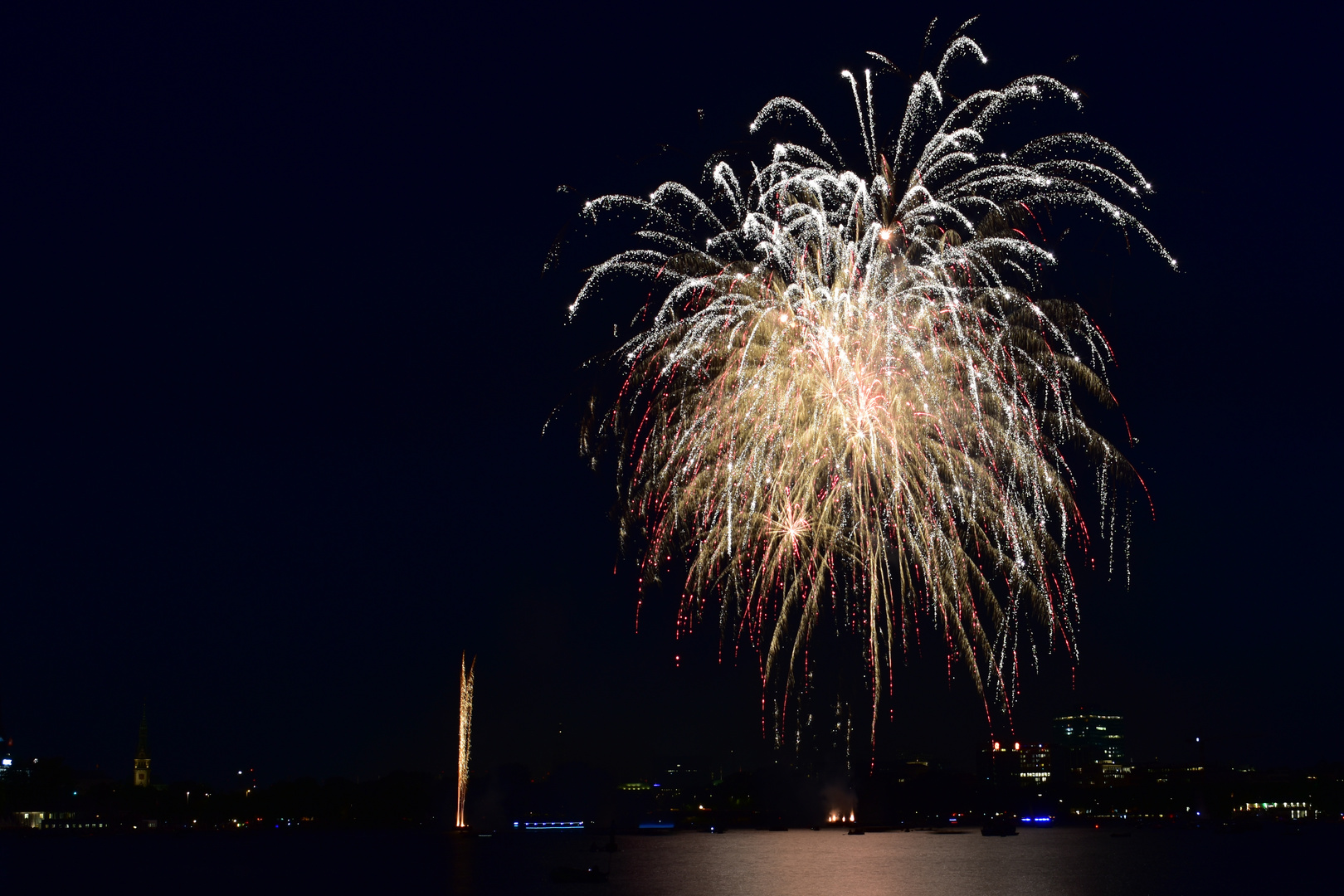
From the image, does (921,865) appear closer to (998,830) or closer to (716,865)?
(716,865)

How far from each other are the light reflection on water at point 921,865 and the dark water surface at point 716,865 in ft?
0.57

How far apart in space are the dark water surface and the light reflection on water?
17 centimetres

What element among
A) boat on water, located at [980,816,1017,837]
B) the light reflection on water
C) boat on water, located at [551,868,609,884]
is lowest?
boat on water, located at [980,816,1017,837]

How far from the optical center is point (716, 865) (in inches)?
3442

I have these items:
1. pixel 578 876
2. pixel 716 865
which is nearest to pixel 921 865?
pixel 716 865

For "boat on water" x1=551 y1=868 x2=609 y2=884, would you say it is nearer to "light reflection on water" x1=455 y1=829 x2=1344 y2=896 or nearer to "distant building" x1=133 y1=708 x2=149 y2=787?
"light reflection on water" x1=455 y1=829 x2=1344 y2=896

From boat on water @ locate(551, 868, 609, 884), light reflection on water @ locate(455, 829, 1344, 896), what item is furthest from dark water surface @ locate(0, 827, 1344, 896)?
boat on water @ locate(551, 868, 609, 884)

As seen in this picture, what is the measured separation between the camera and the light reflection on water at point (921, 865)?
2552 inches

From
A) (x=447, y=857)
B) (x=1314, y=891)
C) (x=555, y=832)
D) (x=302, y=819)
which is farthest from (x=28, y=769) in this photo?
(x=1314, y=891)

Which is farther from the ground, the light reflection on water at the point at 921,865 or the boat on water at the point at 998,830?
the light reflection on water at the point at 921,865

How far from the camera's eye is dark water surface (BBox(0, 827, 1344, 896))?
66.6 meters

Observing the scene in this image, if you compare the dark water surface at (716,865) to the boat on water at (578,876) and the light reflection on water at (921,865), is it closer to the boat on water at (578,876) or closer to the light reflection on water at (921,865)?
the light reflection on water at (921,865)

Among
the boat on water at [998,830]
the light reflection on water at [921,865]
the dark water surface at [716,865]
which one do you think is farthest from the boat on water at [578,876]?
the boat on water at [998,830]

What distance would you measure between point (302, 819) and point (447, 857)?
83.0m
